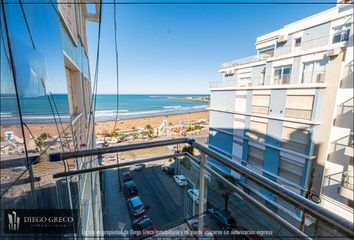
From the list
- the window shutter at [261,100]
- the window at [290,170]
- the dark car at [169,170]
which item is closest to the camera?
the dark car at [169,170]

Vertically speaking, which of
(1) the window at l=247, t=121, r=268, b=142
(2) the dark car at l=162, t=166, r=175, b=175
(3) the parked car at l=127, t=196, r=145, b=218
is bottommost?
(3) the parked car at l=127, t=196, r=145, b=218

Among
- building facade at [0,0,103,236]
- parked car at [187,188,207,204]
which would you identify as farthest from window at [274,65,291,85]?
building facade at [0,0,103,236]

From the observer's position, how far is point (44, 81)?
1171mm

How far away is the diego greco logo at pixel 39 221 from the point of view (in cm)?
63

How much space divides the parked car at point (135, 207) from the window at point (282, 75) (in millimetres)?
7741

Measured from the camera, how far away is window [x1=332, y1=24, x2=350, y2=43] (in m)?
5.27

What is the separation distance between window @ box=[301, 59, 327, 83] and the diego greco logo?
25.8 ft

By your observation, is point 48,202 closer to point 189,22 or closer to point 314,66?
point 314,66

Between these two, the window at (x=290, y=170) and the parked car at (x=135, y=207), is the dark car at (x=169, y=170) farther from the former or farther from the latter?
the window at (x=290, y=170)

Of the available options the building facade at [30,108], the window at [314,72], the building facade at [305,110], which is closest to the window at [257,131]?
the building facade at [305,110]

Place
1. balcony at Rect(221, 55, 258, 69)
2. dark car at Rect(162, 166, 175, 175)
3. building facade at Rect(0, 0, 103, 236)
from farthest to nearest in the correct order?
balcony at Rect(221, 55, 258, 69)
dark car at Rect(162, 166, 175, 175)
building facade at Rect(0, 0, 103, 236)

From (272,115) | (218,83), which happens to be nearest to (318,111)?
(272,115)

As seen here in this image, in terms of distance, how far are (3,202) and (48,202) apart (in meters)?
0.49

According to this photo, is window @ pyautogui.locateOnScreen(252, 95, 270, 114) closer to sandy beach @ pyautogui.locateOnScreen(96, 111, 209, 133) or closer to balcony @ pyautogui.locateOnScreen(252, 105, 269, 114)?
balcony @ pyautogui.locateOnScreen(252, 105, 269, 114)
